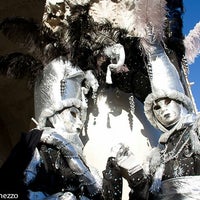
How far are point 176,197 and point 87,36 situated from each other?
90 centimetres

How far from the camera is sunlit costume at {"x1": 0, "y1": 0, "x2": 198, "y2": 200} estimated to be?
92.5 inches

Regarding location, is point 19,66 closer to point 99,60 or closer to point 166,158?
point 99,60

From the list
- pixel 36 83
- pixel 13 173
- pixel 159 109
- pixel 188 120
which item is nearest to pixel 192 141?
pixel 188 120

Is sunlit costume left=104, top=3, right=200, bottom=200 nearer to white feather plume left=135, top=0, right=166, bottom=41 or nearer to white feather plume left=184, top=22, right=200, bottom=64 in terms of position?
white feather plume left=135, top=0, right=166, bottom=41

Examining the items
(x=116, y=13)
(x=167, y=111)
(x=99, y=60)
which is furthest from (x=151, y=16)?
(x=167, y=111)

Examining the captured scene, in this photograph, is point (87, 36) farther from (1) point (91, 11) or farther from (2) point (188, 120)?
(2) point (188, 120)

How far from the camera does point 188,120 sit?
2047mm

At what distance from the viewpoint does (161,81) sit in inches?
89.1

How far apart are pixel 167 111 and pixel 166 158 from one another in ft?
0.68

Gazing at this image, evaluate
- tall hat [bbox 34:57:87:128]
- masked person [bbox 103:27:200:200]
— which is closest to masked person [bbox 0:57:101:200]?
tall hat [bbox 34:57:87:128]

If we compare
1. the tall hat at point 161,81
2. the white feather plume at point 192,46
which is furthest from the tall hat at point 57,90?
the white feather plume at point 192,46

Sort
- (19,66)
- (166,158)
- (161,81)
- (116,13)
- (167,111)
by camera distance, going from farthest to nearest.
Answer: (19,66) < (116,13) < (161,81) < (167,111) < (166,158)

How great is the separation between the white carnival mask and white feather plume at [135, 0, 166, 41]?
1.11 ft

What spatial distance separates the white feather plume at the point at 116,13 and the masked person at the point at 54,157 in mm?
342
